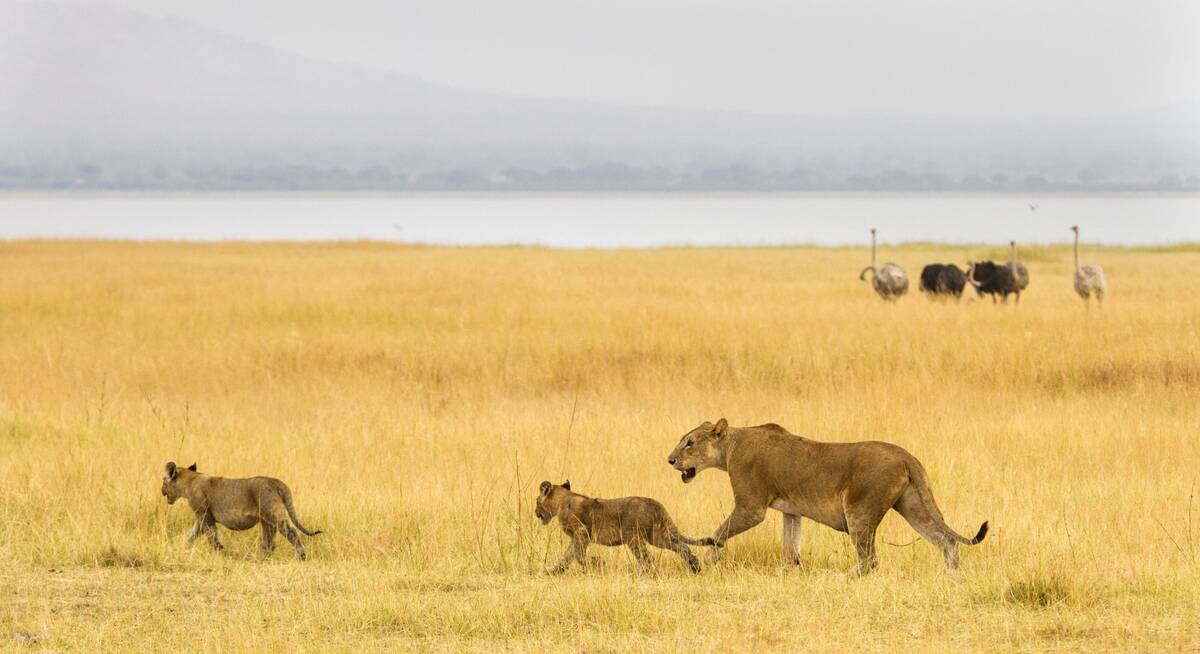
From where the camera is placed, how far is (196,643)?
6.14 metres

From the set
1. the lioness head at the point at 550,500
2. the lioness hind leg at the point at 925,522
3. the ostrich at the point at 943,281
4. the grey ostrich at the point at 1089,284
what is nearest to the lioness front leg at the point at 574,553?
the lioness head at the point at 550,500

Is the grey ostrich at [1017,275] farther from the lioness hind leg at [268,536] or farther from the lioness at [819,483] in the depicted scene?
the lioness hind leg at [268,536]

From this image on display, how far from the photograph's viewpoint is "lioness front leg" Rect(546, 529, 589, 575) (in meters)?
7.55

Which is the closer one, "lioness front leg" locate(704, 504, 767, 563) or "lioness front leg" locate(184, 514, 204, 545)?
"lioness front leg" locate(704, 504, 767, 563)

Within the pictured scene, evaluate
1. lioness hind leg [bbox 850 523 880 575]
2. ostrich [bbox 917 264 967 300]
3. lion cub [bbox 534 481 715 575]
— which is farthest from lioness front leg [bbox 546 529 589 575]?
ostrich [bbox 917 264 967 300]

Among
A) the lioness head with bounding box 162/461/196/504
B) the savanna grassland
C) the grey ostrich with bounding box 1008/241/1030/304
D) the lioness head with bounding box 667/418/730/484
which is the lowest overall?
the savanna grassland

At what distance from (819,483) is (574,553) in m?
1.41

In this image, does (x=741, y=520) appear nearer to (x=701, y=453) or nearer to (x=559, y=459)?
(x=701, y=453)

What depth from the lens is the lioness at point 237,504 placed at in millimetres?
8141

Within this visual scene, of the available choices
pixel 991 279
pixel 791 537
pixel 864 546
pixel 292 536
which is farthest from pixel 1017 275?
pixel 292 536

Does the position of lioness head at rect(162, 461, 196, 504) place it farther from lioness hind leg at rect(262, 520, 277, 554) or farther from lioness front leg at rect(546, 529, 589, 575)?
lioness front leg at rect(546, 529, 589, 575)

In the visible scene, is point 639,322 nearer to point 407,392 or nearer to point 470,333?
point 470,333

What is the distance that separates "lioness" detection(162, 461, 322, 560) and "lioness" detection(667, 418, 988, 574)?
7.65 feet

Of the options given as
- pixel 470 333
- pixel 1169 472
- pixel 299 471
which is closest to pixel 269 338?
pixel 470 333
